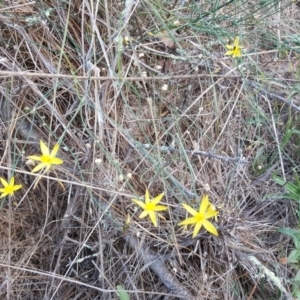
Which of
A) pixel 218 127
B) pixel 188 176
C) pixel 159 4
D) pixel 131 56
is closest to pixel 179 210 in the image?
pixel 188 176

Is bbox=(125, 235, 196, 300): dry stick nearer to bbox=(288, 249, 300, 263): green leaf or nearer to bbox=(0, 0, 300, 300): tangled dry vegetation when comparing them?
bbox=(0, 0, 300, 300): tangled dry vegetation

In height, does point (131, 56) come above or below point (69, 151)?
above

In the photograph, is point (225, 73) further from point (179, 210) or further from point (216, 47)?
point (179, 210)

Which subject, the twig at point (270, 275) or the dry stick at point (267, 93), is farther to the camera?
the dry stick at point (267, 93)

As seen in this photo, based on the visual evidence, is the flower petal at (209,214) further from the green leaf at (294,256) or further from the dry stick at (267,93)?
the dry stick at (267,93)

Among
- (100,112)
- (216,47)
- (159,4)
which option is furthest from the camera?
(216,47)

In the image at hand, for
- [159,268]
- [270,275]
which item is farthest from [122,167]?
[270,275]

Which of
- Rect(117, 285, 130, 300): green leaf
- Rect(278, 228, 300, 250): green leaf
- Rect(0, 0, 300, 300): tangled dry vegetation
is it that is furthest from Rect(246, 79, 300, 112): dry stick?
Rect(117, 285, 130, 300): green leaf

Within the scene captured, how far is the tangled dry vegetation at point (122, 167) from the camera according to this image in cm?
109

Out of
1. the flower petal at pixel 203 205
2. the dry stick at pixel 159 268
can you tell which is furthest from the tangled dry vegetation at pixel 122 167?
the flower petal at pixel 203 205

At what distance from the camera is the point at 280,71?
1.37 metres

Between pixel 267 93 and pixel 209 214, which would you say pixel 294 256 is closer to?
pixel 209 214

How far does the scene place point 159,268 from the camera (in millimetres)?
1101

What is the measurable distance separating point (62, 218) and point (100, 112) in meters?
0.28
